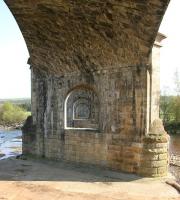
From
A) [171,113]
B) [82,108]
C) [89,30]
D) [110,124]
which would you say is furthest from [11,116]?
[89,30]

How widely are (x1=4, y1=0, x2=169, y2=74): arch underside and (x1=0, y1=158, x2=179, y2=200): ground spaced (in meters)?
3.30

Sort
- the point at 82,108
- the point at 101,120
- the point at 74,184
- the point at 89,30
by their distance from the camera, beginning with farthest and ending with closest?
the point at 82,108 → the point at 101,120 → the point at 89,30 → the point at 74,184

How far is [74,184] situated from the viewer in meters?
9.84

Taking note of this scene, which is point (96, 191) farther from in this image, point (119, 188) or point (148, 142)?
point (148, 142)

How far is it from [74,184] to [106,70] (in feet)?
12.3

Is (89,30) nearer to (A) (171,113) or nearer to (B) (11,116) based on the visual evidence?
(A) (171,113)

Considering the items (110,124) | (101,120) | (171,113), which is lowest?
(171,113)

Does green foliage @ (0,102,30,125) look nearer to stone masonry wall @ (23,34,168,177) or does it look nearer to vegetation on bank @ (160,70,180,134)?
vegetation on bank @ (160,70,180,134)

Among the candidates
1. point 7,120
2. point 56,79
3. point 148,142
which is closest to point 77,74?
point 56,79

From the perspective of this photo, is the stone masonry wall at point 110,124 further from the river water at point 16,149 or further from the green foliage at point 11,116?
the green foliage at point 11,116

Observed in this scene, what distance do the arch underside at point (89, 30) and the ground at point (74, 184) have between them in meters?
3.30

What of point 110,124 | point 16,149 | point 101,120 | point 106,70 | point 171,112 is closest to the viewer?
point 110,124

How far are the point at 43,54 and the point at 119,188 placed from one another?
18.9ft

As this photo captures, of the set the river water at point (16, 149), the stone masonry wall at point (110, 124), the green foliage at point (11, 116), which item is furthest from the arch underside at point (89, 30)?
the green foliage at point (11, 116)
